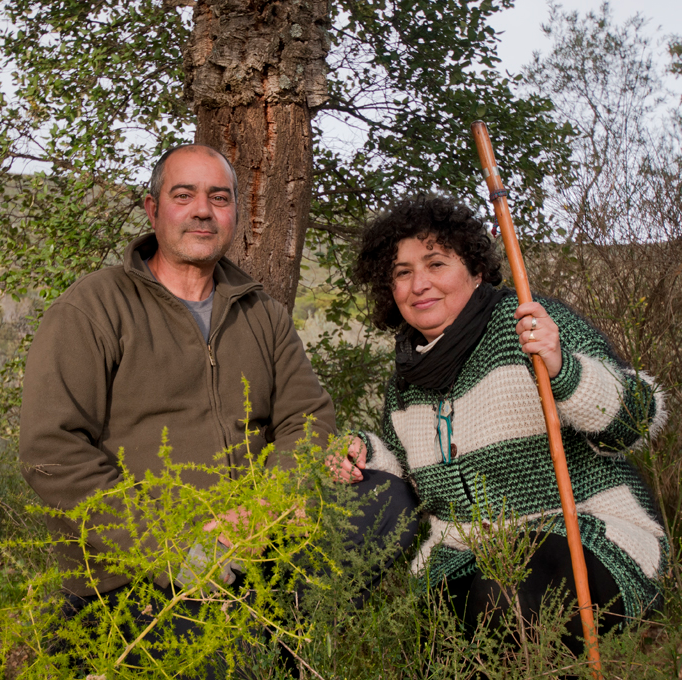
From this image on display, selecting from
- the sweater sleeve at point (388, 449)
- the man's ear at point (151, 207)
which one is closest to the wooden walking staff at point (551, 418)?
the sweater sleeve at point (388, 449)

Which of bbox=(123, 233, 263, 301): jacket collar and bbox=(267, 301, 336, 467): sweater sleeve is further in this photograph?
bbox=(267, 301, 336, 467): sweater sleeve

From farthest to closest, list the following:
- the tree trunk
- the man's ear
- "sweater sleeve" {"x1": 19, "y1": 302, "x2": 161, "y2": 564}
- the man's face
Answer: the tree trunk < the man's ear < the man's face < "sweater sleeve" {"x1": 19, "y1": 302, "x2": 161, "y2": 564}

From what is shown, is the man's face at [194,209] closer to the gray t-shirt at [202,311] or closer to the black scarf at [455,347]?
the gray t-shirt at [202,311]

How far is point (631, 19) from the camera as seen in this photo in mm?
8766

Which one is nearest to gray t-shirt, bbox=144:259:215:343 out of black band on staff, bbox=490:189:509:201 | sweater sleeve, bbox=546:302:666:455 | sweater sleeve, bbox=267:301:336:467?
sweater sleeve, bbox=267:301:336:467

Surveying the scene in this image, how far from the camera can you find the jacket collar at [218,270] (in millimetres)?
2551

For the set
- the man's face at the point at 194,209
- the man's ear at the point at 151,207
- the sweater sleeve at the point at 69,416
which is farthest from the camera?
the man's ear at the point at 151,207

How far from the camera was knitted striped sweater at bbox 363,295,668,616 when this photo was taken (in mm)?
2254

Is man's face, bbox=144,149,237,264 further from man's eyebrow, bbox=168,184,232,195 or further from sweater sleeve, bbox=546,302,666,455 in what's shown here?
sweater sleeve, bbox=546,302,666,455

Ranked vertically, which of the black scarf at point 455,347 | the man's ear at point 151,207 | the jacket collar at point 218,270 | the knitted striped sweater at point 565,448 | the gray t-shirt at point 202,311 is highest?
the man's ear at point 151,207

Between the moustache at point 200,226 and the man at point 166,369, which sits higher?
the moustache at point 200,226

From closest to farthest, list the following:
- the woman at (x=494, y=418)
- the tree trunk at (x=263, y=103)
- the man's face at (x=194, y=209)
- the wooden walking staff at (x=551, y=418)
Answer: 1. the wooden walking staff at (x=551, y=418)
2. the woman at (x=494, y=418)
3. the man's face at (x=194, y=209)
4. the tree trunk at (x=263, y=103)

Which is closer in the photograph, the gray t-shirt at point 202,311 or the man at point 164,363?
the man at point 164,363

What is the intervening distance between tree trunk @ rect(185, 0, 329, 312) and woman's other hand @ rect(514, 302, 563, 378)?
Result: 1863 millimetres
